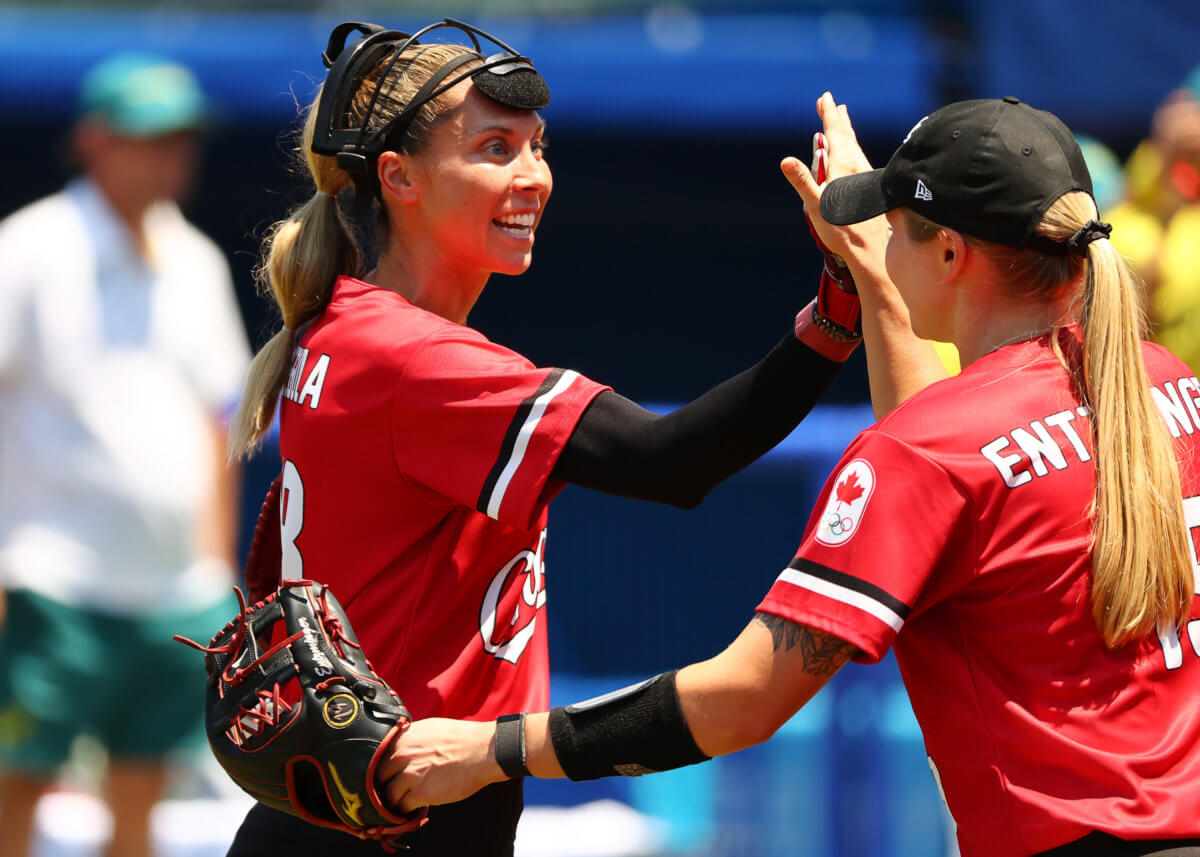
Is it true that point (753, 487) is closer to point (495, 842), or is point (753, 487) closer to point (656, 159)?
point (495, 842)

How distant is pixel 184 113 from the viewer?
4.65 metres

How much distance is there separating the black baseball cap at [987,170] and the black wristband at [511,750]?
89 centimetres

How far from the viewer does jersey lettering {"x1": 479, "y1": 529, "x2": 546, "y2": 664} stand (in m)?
2.45

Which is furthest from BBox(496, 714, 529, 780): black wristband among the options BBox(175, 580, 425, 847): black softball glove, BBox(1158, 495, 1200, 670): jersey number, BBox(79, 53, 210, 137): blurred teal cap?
BBox(79, 53, 210, 137): blurred teal cap

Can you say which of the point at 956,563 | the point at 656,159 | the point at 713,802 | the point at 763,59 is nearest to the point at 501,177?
the point at 956,563

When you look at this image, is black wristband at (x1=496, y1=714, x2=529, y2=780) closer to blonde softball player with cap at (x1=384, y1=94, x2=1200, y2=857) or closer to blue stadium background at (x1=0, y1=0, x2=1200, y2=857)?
blonde softball player with cap at (x1=384, y1=94, x2=1200, y2=857)

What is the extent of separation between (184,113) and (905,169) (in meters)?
3.13

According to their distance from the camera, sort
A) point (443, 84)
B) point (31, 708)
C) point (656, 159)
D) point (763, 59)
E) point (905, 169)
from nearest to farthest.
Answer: point (905, 169) < point (443, 84) < point (31, 708) < point (763, 59) < point (656, 159)

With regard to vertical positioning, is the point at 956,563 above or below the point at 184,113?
below

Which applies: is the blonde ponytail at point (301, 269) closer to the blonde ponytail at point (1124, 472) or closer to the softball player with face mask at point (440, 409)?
the softball player with face mask at point (440, 409)

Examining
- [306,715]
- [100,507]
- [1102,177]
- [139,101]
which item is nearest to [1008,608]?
[306,715]

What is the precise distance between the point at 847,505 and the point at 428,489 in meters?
0.75

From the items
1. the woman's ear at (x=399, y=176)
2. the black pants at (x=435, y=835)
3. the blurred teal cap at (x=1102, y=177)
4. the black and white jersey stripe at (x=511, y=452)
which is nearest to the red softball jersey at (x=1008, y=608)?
the black and white jersey stripe at (x=511, y=452)

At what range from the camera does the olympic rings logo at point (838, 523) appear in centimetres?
189
